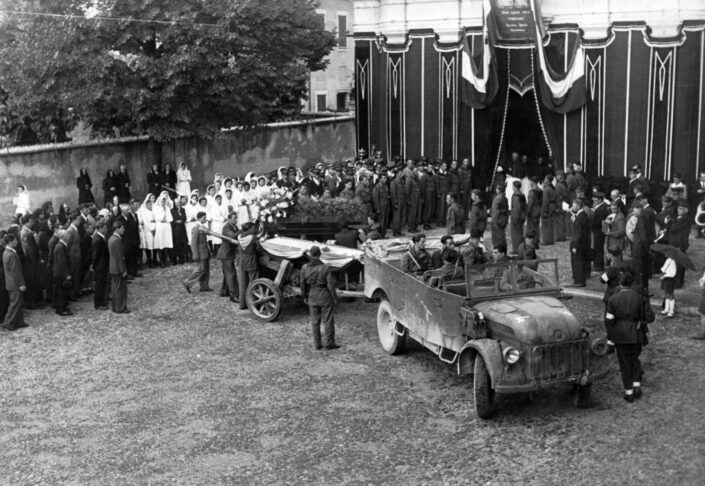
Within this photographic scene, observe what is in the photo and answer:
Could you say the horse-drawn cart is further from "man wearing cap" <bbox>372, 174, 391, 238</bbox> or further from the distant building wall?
the distant building wall

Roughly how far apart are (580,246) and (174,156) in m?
15.3

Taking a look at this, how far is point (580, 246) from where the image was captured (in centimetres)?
1845

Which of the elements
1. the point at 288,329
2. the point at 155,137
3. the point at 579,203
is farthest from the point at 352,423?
the point at 155,137

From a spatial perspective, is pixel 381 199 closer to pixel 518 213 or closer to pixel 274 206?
pixel 518 213

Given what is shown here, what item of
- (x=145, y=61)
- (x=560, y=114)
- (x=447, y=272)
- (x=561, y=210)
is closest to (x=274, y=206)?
(x=447, y=272)

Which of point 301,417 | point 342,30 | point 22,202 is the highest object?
point 342,30

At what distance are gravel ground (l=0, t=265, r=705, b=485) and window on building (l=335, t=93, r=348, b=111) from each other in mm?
36486

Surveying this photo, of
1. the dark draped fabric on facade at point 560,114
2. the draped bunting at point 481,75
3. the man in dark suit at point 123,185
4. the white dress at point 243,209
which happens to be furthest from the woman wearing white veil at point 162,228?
the dark draped fabric on facade at point 560,114

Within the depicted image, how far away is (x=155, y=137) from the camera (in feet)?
87.8

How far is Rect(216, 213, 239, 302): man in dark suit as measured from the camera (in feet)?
59.4

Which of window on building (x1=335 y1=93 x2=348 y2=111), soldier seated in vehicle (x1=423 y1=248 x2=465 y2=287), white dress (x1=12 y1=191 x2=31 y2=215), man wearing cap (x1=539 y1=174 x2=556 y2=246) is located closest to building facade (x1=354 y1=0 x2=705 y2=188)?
man wearing cap (x1=539 y1=174 x2=556 y2=246)

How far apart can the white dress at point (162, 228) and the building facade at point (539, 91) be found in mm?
9925

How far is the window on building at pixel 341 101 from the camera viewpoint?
171 ft

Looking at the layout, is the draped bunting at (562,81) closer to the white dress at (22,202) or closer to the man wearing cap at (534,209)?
the man wearing cap at (534,209)
